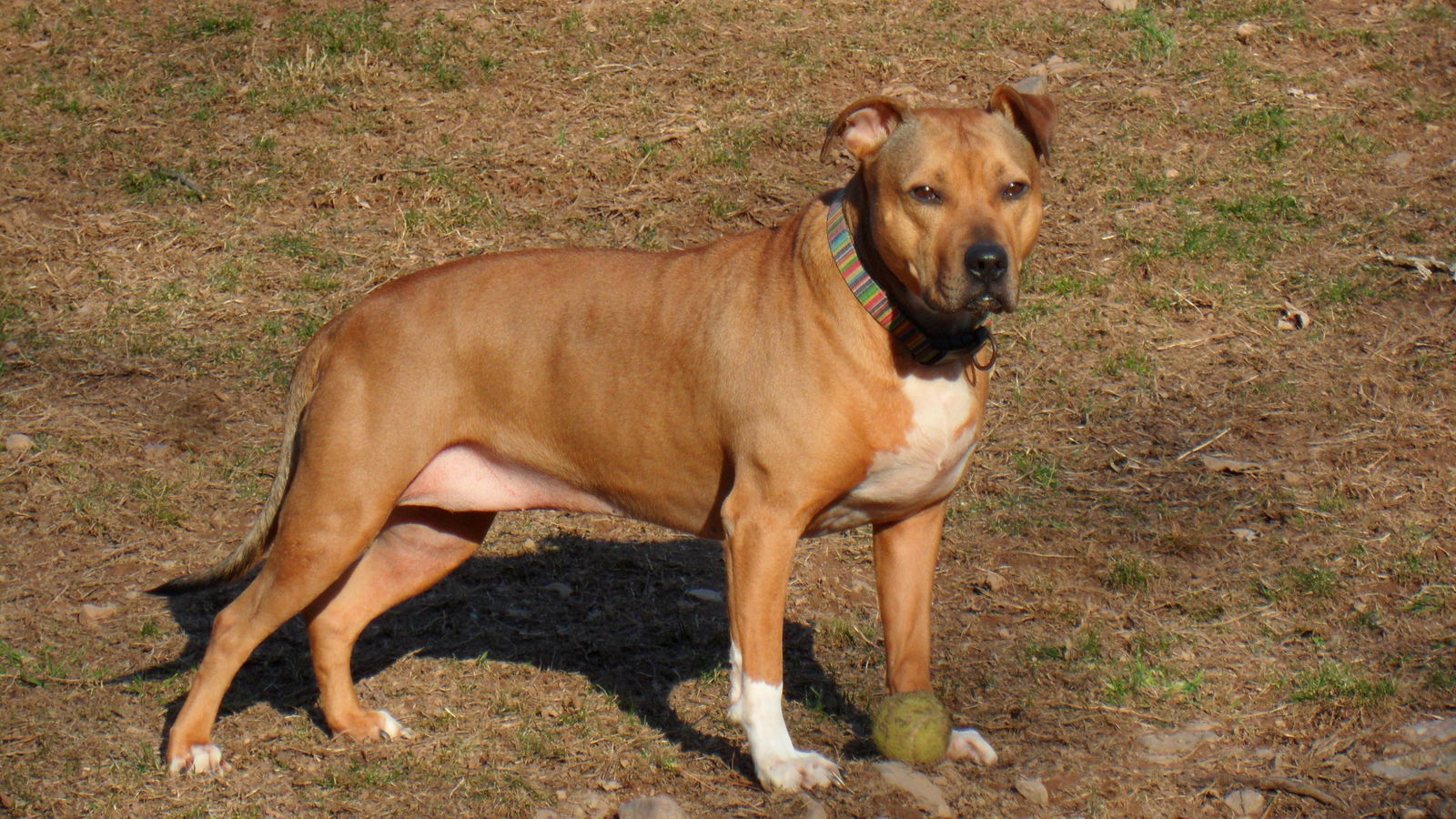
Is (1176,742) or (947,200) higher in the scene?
(947,200)

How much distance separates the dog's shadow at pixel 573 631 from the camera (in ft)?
18.4

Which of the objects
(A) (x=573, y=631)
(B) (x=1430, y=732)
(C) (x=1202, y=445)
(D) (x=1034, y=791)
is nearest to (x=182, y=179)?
(A) (x=573, y=631)

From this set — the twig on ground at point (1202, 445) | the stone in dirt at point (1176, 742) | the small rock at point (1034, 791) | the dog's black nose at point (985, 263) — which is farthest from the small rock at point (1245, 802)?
the twig on ground at point (1202, 445)

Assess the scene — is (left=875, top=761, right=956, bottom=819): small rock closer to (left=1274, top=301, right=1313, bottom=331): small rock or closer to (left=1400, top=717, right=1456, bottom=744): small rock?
(left=1400, top=717, right=1456, bottom=744): small rock

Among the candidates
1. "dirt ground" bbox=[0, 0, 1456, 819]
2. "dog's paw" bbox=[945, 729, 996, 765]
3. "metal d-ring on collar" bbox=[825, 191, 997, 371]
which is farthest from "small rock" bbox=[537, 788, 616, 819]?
"metal d-ring on collar" bbox=[825, 191, 997, 371]

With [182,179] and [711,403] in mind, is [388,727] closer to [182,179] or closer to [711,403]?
[711,403]

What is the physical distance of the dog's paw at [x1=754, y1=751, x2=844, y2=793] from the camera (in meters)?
4.37

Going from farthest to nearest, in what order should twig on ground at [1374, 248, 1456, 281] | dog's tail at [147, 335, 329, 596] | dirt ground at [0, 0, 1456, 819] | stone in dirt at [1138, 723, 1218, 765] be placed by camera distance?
twig on ground at [1374, 248, 1456, 281] → dog's tail at [147, 335, 329, 596] → dirt ground at [0, 0, 1456, 819] → stone in dirt at [1138, 723, 1218, 765]

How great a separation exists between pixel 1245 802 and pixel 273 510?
10.7 ft

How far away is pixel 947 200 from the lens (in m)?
4.36

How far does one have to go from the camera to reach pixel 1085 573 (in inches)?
245

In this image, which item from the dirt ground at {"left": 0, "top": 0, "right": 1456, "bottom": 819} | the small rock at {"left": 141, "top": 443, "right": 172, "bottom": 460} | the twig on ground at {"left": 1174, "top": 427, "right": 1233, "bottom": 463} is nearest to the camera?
the dirt ground at {"left": 0, "top": 0, "right": 1456, "bottom": 819}

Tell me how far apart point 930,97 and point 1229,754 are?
5847 mm

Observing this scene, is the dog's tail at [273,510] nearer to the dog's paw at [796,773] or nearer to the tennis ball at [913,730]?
the dog's paw at [796,773]
